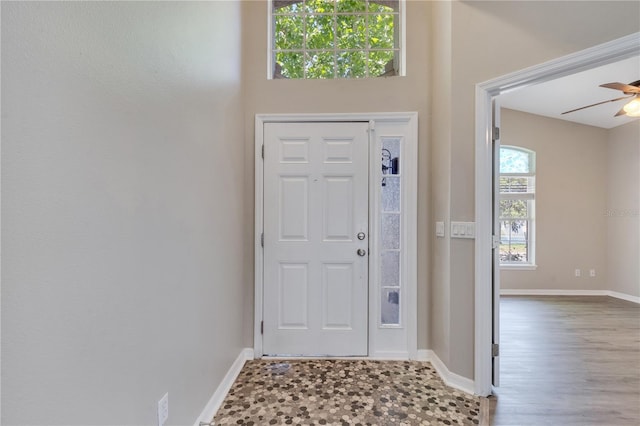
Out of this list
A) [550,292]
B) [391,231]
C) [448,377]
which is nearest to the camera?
[448,377]

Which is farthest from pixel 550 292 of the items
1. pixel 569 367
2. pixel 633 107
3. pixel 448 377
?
pixel 448 377

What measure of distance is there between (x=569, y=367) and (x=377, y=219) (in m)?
2.04

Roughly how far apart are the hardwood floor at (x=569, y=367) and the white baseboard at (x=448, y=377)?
0.16m

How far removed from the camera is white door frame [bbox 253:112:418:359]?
2.39 m

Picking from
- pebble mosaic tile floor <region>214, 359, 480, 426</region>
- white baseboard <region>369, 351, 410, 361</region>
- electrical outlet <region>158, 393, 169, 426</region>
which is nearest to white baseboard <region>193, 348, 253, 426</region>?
pebble mosaic tile floor <region>214, 359, 480, 426</region>

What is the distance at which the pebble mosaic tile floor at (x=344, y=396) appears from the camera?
171 centimetres

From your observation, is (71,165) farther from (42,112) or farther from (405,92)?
(405,92)

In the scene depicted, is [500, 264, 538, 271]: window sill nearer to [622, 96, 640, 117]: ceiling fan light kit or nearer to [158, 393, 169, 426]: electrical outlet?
[622, 96, 640, 117]: ceiling fan light kit

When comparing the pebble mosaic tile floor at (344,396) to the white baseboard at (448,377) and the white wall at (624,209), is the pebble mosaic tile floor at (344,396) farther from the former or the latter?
the white wall at (624,209)

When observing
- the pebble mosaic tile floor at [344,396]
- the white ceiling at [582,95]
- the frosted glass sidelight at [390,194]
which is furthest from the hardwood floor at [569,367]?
the white ceiling at [582,95]

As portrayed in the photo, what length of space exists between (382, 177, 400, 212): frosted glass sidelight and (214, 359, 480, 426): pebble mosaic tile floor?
1312mm

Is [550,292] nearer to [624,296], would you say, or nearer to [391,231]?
[624,296]

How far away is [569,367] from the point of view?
92.7 inches

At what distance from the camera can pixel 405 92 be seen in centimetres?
242
